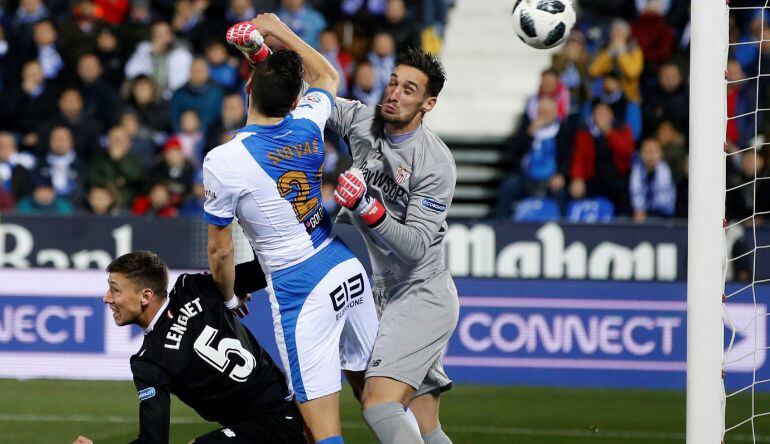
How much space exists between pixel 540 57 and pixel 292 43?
10.4 m

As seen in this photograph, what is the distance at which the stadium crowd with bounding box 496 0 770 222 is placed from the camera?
43.7ft

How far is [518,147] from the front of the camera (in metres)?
14.4

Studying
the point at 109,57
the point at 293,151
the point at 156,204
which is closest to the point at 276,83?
the point at 293,151

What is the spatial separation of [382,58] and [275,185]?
30.3 feet

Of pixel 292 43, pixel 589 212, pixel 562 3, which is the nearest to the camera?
pixel 292 43

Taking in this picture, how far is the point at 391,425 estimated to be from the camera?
578cm

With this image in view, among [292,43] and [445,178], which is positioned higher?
[292,43]

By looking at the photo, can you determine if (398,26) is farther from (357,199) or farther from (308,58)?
(357,199)

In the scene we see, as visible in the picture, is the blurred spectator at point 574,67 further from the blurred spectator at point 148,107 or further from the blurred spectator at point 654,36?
the blurred spectator at point 148,107

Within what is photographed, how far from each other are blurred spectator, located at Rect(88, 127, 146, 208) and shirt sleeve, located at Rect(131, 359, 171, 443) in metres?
8.11

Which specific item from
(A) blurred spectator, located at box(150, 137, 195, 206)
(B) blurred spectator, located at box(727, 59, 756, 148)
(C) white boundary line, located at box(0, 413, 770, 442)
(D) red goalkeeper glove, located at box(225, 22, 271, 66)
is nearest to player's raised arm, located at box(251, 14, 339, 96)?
(D) red goalkeeper glove, located at box(225, 22, 271, 66)

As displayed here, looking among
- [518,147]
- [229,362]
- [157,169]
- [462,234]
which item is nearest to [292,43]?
[229,362]

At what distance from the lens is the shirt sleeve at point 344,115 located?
6.42 metres

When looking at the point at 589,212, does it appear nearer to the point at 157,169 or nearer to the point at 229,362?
the point at 157,169
